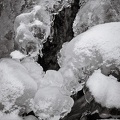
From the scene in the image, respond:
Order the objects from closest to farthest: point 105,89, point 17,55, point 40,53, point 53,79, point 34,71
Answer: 1. point 105,89
2. point 53,79
3. point 34,71
4. point 17,55
5. point 40,53

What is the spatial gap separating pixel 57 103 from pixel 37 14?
3.07 feet

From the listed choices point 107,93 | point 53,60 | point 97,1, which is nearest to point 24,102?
point 107,93

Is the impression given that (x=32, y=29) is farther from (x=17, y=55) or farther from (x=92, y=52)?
(x=92, y=52)

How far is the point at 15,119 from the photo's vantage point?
65.1 inches

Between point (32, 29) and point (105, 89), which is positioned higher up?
point (32, 29)

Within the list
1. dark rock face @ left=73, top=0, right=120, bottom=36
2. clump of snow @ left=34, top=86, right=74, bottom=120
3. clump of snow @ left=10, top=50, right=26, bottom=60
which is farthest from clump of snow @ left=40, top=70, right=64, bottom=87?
dark rock face @ left=73, top=0, right=120, bottom=36

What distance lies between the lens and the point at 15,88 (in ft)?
5.41

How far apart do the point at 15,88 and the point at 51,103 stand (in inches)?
10.2

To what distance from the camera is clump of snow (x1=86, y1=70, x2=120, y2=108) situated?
1.47 metres

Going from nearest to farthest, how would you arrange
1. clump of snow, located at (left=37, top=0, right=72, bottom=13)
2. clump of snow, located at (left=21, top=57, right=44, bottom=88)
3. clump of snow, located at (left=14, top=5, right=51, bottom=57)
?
1. clump of snow, located at (left=21, top=57, right=44, bottom=88)
2. clump of snow, located at (left=14, top=5, right=51, bottom=57)
3. clump of snow, located at (left=37, top=0, right=72, bottom=13)

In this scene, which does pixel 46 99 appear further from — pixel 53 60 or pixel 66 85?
pixel 53 60

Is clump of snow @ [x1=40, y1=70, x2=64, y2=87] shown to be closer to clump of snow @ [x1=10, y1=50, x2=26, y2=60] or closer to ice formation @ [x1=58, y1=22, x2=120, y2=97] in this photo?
ice formation @ [x1=58, y1=22, x2=120, y2=97]

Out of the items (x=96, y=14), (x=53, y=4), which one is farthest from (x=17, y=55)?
(x=96, y=14)

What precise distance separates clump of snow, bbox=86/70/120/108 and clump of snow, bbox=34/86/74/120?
171mm
